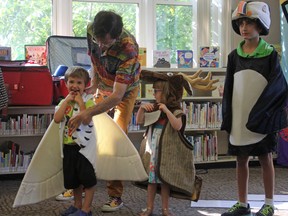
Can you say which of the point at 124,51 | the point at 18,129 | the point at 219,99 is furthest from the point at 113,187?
the point at 219,99

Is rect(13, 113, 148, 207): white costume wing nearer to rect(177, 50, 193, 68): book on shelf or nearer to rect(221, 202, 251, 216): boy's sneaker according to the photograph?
rect(221, 202, 251, 216): boy's sneaker

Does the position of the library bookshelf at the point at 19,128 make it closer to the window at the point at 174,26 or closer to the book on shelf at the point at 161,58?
the book on shelf at the point at 161,58

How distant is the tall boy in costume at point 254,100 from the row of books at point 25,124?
5.51ft

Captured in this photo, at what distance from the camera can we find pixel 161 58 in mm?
3924

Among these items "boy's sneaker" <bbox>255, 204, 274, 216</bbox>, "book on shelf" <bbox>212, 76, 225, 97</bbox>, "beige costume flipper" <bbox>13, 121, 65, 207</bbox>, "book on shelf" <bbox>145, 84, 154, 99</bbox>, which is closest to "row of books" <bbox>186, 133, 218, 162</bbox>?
"book on shelf" <bbox>212, 76, 225, 97</bbox>

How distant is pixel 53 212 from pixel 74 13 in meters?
2.21

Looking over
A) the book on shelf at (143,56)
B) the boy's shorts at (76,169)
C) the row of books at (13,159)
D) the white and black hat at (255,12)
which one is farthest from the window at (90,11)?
the boy's shorts at (76,169)

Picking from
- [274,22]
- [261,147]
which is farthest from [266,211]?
[274,22]

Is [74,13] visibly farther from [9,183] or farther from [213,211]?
[213,211]

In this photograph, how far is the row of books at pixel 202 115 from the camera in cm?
388

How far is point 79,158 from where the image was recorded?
212cm

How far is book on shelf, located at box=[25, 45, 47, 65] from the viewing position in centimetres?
372

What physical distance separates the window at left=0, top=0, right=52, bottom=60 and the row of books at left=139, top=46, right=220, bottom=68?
3.19ft

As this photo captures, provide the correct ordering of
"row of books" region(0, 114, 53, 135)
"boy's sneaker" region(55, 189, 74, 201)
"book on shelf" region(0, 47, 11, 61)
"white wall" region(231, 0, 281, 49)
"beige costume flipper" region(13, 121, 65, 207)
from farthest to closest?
"white wall" region(231, 0, 281, 49) → "book on shelf" region(0, 47, 11, 61) → "row of books" region(0, 114, 53, 135) → "boy's sneaker" region(55, 189, 74, 201) → "beige costume flipper" region(13, 121, 65, 207)
